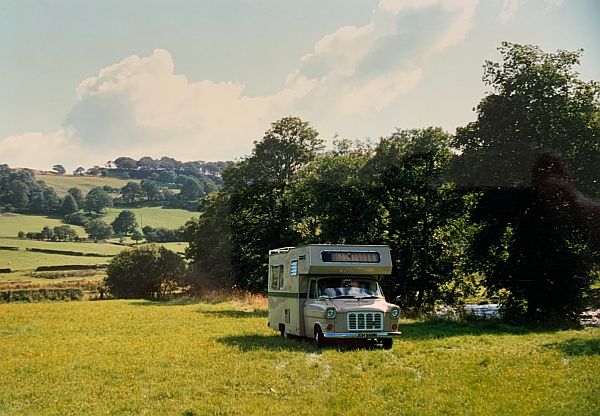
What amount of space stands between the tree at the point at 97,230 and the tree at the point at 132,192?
35194mm

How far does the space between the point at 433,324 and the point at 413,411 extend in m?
17.3

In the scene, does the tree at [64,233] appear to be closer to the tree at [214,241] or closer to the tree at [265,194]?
the tree at [214,241]

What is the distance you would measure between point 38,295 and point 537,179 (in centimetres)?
5273

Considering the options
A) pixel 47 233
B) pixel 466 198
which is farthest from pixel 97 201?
pixel 466 198

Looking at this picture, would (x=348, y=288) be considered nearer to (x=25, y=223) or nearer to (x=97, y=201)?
(x=25, y=223)

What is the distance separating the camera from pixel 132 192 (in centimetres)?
15012

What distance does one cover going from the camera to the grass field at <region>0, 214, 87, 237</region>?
95.7 metres

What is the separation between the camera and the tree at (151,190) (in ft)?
486

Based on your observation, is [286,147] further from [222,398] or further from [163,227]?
[163,227]

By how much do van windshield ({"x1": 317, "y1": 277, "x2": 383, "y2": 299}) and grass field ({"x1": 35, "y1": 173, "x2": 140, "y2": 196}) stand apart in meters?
135

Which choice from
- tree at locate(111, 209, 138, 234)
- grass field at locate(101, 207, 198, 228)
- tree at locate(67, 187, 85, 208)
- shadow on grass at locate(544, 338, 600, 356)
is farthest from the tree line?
tree at locate(67, 187, 85, 208)

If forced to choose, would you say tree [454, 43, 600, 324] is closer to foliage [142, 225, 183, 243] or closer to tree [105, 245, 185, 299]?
tree [105, 245, 185, 299]

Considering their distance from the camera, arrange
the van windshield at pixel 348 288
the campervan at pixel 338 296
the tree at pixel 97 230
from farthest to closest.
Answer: the tree at pixel 97 230 < the van windshield at pixel 348 288 < the campervan at pixel 338 296

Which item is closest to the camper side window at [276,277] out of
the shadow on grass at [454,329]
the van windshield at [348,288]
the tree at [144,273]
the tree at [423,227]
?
the van windshield at [348,288]
